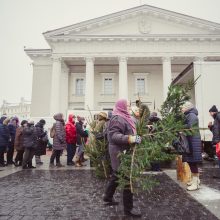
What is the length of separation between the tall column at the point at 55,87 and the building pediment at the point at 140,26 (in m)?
2.89

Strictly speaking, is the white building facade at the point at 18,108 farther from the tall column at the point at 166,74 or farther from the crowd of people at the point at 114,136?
the crowd of people at the point at 114,136

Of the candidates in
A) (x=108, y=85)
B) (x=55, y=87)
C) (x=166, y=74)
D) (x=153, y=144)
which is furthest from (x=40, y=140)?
(x=108, y=85)

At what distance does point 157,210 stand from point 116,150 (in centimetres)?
128

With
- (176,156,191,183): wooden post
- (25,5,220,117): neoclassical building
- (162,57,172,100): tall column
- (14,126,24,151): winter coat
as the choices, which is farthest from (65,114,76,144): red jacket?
(162,57,172,100): tall column

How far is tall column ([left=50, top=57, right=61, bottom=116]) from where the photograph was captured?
27.1m

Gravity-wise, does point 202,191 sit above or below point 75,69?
below

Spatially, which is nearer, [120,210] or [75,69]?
[120,210]

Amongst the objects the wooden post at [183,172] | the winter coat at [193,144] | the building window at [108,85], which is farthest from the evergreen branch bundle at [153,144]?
the building window at [108,85]

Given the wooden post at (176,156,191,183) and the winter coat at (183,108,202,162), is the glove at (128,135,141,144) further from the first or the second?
the wooden post at (176,156,191,183)

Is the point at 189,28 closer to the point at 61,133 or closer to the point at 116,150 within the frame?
the point at 61,133

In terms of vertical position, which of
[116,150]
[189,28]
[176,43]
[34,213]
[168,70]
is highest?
[189,28]

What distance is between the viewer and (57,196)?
5.39 metres

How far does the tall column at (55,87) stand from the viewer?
2712 cm

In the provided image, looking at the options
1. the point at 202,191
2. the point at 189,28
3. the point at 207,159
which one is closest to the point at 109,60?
the point at 189,28
